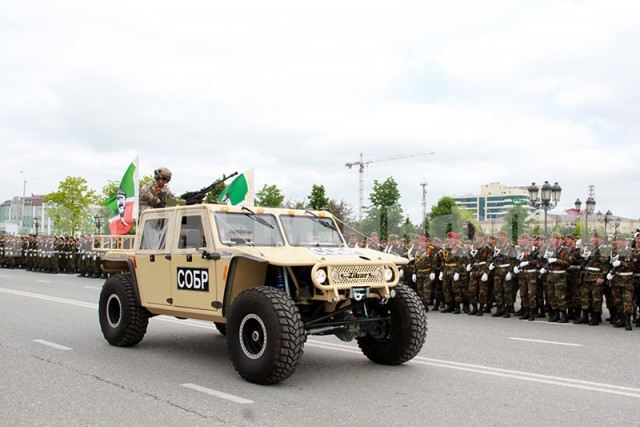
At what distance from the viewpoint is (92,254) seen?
29281 mm

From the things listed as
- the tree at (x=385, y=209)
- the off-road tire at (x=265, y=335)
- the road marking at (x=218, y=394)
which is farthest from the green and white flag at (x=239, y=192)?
the tree at (x=385, y=209)

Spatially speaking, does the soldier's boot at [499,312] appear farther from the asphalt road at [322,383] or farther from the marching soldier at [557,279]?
the asphalt road at [322,383]

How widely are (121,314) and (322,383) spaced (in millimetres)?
3635

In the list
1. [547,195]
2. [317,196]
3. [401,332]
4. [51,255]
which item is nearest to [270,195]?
[317,196]

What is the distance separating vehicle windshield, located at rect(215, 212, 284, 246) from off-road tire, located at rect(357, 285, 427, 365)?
1.64 meters

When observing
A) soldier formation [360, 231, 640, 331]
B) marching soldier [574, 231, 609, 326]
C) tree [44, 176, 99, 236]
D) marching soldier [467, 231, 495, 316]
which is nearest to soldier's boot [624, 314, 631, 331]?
soldier formation [360, 231, 640, 331]

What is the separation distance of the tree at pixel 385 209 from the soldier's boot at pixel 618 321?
1043 inches

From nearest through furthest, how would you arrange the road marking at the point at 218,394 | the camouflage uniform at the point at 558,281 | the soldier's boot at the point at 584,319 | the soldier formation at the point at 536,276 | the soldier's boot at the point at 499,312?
the road marking at the point at 218,394, the soldier formation at the point at 536,276, the soldier's boot at the point at 584,319, the camouflage uniform at the point at 558,281, the soldier's boot at the point at 499,312

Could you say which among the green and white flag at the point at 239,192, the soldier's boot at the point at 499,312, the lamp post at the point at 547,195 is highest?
the lamp post at the point at 547,195

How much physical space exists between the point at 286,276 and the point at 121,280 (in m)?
3.31

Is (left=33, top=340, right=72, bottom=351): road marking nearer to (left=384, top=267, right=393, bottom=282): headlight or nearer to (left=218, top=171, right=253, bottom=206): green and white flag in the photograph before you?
(left=384, top=267, right=393, bottom=282): headlight

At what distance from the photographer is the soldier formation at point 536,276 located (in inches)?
512

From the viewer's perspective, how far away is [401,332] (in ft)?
25.4

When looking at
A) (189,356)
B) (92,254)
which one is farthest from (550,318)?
(92,254)
